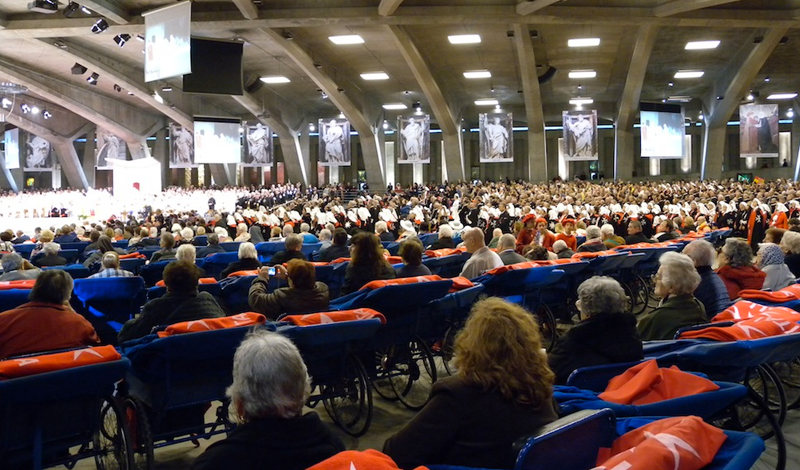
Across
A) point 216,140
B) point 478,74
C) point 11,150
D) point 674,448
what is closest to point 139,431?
point 674,448

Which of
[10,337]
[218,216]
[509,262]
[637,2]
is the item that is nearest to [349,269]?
[509,262]

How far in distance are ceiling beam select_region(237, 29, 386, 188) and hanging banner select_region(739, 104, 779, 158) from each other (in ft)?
54.0

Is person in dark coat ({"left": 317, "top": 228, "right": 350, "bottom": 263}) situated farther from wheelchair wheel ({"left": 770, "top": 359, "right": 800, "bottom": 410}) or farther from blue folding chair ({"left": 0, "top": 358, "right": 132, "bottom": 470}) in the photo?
blue folding chair ({"left": 0, "top": 358, "right": 132, "bottom": 470})

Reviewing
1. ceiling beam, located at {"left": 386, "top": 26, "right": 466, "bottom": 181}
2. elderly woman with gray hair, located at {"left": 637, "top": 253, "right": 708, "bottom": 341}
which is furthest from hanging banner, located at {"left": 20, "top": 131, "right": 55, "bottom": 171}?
elderly woman with gray hair, located at {"left": 637, "top": 253, "right": 708, "bottom": 341}

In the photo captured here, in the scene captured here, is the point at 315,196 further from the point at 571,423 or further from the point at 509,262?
the point at 571,423

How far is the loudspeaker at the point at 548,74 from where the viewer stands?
97.2 ft

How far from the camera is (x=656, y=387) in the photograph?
287 cm

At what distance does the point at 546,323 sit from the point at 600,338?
3.88 meters

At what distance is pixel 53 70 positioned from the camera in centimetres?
3095

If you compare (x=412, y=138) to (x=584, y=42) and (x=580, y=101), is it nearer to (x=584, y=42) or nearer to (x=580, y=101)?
(x=584, y=42)

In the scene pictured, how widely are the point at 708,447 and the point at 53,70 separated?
33.8m

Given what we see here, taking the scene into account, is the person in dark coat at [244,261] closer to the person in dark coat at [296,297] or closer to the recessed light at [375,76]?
the person in dark coat at [296,297]

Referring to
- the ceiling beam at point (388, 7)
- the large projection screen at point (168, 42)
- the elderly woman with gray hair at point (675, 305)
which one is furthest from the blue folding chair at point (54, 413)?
the ceiling beam at point (388, 7)

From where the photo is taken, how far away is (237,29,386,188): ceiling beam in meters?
23.5
